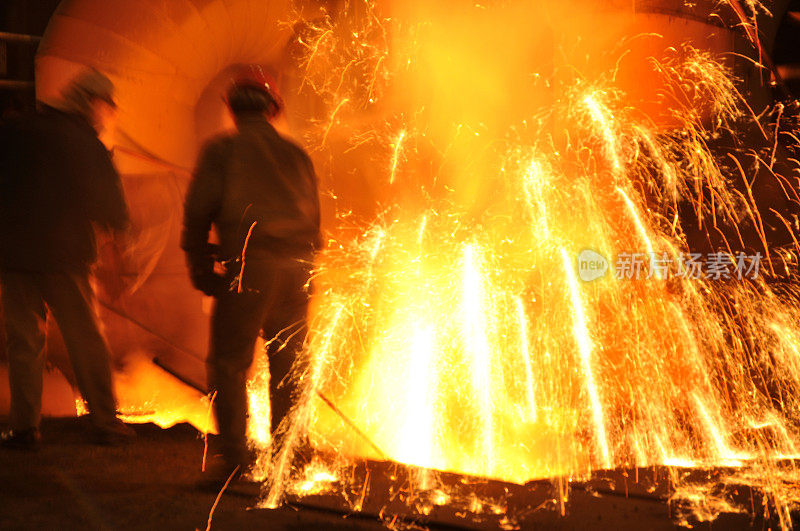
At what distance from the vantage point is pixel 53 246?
312 centimetres

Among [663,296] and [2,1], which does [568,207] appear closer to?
[663,296]

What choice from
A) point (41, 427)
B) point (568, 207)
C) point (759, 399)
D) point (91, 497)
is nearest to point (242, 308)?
point (91, 497)

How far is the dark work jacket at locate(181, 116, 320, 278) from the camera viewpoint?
9.05 feet

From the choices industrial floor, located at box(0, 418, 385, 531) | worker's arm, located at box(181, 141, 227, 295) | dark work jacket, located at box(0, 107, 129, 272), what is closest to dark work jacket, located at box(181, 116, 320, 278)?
worker's arm, located at box(181, 141, 227, 295)

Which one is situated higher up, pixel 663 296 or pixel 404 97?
pixel 404 97

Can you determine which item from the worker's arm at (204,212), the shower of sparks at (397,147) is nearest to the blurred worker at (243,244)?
the worker's arm at (204,212)

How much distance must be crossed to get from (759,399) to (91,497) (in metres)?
4.44

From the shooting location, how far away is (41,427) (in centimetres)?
341

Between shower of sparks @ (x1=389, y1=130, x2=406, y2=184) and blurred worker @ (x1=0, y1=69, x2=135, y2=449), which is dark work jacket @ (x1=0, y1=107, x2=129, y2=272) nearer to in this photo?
blurred worker @ (x1=0, y1=69, x2=135, y2=449)

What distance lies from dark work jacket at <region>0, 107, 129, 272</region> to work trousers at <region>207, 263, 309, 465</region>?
0.86m

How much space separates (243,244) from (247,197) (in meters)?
0.18

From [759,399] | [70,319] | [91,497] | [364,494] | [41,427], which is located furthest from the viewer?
[759,399]

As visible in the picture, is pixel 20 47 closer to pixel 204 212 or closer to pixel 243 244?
pixel 204 212

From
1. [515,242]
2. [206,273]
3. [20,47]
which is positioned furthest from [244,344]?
[20,47]
